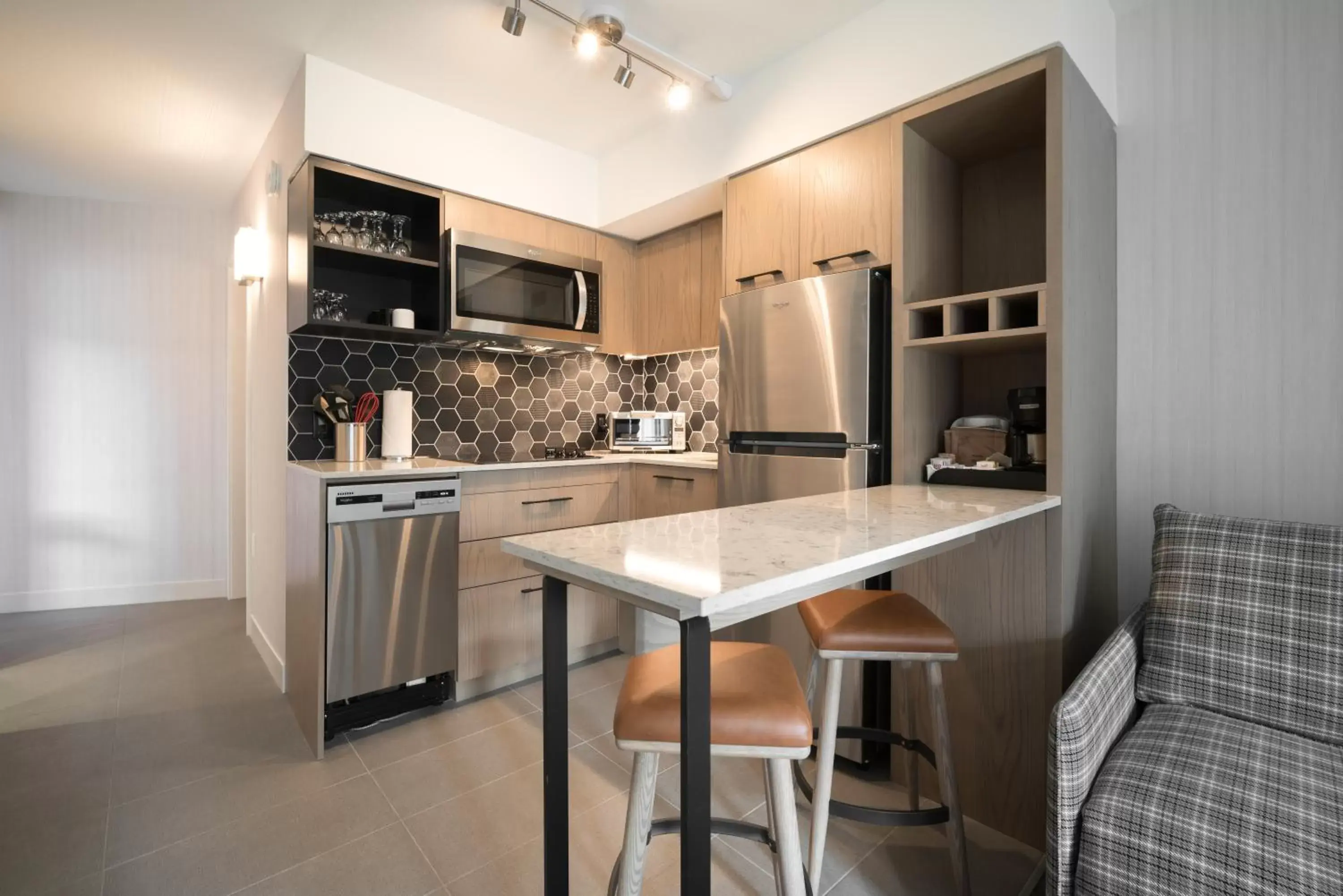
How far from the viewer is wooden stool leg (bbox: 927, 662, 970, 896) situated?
1.39 metres

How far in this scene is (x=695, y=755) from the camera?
80 centimetres

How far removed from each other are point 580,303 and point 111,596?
3.58m

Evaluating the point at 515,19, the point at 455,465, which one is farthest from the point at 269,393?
the point at 515,19

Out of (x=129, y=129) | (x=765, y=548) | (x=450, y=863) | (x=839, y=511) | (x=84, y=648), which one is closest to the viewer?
(x=765, y=548)

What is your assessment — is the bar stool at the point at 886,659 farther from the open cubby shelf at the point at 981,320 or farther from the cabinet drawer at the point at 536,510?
the cabinet drawer at the point at 536,510

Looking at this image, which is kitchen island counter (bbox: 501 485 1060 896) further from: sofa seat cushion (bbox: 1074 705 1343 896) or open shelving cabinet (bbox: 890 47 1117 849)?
sofa seat cushion (bbox: 1074 705 1343 896)

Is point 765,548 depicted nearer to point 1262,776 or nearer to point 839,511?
point 839,511

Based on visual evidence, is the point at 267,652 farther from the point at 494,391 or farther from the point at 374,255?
the point at 374,255

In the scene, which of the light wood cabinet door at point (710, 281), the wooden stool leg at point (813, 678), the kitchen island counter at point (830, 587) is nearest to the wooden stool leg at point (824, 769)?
the wooden stool leg at point (813, 678)

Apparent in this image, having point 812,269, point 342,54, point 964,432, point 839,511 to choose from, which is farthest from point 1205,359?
point 342,54

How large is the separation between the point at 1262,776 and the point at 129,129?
458 centimetres

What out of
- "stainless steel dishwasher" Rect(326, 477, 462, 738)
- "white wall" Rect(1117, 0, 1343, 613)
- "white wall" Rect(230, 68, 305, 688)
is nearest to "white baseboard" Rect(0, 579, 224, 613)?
"white wall" Rect(230, 68, 305, 688)

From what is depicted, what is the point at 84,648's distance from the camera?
10.4 feet

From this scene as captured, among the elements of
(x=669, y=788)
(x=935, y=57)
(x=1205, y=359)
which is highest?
(x=935, y=57)
